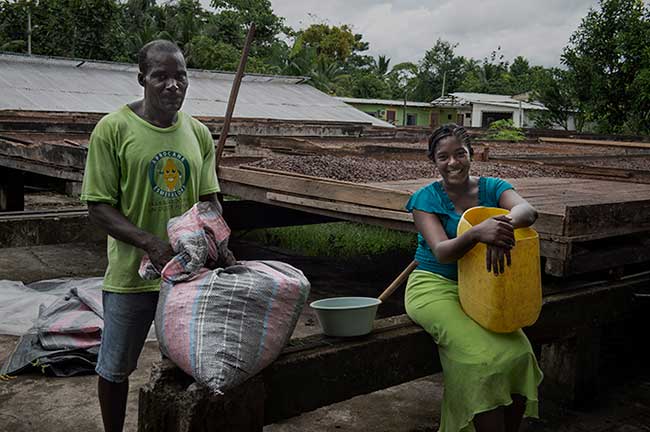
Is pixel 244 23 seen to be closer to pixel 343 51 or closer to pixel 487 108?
pixel 343 51

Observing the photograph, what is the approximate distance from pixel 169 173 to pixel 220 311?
696 mm

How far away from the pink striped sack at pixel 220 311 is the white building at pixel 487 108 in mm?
32324

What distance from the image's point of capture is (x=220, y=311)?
6.72 ft

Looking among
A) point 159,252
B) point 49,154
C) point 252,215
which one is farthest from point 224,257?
point 252,215

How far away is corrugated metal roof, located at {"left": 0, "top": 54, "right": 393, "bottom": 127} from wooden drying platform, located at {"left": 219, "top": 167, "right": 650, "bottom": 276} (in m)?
8.04

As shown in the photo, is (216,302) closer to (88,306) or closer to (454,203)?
(454,203)

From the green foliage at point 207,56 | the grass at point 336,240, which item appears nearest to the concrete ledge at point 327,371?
the grass at point 336,240

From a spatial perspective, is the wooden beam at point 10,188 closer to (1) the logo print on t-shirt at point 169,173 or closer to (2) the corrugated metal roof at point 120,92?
(2) the corrugated metal roof at point 120,92

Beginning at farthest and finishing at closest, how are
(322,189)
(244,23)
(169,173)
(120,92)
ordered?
(244,23)
(120,92)
(322,189)
(169,173)

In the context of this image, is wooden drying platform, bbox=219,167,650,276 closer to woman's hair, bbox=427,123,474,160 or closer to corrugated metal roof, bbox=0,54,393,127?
woman's hair, bbox=427,123,474,160

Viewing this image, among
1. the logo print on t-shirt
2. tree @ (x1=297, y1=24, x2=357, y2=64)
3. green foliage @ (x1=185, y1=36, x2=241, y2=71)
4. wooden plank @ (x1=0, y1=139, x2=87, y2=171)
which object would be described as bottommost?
wooden plank @ (x1=0, y1=139, x2=87, y2=171)

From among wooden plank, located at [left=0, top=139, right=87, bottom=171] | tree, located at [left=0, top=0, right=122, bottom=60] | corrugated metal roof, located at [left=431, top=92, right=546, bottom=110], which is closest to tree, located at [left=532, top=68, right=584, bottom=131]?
corrugated metal roof, located at [left=431, top=92, right=546, bottom=110]

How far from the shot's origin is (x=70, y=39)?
77.1 feet

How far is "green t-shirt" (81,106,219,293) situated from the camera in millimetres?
2430
